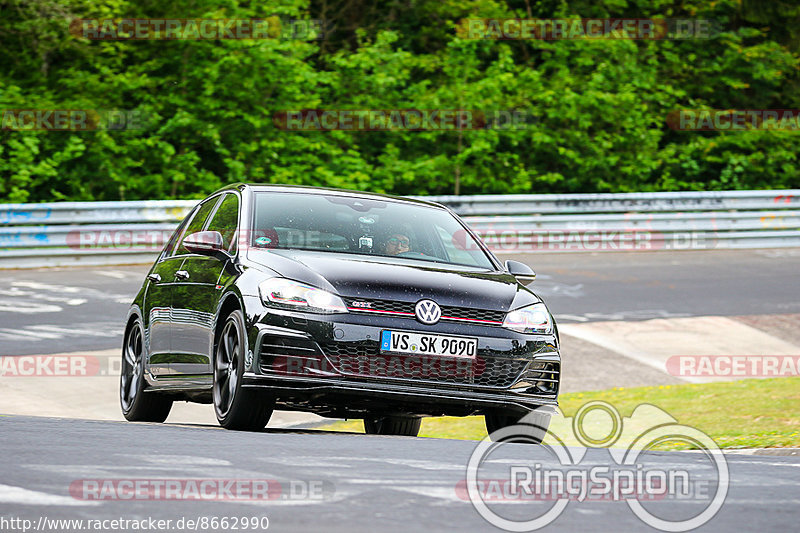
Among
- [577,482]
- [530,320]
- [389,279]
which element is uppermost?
[389,279]

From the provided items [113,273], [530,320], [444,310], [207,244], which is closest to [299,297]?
[444,310]

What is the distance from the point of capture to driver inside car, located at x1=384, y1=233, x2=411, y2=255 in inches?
347

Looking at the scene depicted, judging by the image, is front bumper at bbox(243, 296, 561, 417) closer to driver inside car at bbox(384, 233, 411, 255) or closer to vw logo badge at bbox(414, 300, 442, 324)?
vw logo badge at bbox(414, 300, 442, 324)

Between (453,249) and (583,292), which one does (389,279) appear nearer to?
(453,249)

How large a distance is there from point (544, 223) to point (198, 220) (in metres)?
14.0

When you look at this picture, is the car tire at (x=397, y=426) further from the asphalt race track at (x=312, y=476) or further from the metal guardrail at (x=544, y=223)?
the metal guardrail at (x=544, y=223)

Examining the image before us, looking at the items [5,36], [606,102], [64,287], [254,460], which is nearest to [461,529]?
[254,460]

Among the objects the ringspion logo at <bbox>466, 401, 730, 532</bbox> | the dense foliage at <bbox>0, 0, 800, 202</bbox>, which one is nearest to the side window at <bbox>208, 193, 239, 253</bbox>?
the ringspion logo at <bbox>466, 401, 730, 532</bbox>

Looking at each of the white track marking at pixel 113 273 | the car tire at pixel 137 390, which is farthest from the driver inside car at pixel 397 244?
the white track marking at pixel 113 273

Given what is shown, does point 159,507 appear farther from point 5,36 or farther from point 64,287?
point 5,36

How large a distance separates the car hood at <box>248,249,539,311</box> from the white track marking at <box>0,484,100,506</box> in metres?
2.77

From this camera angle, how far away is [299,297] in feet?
26.0

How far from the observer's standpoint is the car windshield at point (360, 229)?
8695 millimetres

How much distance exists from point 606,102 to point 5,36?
37.1 feet
